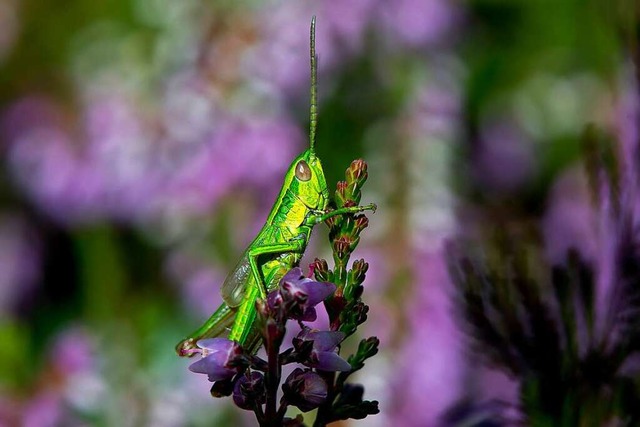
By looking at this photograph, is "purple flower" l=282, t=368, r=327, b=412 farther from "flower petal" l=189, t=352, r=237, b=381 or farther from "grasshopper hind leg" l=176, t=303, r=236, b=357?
"grasshopper hind leg" l=176, t=303, r=236, b=357

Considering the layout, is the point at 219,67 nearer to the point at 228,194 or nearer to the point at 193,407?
the point at 228,194

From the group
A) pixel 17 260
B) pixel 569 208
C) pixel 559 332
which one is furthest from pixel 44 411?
pixel 569 208

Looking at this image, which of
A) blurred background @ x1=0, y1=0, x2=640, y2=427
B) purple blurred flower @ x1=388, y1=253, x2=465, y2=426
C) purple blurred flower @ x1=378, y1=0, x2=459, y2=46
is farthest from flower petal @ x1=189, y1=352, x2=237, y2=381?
purple blurred flower @ x1=378, y1=0, x2=459, y2=46

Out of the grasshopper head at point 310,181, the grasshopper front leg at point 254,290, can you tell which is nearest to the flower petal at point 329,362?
the grasshopper front leg at point 254,290

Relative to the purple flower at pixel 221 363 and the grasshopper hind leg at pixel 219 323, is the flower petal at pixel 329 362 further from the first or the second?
the grasshopper hind leg at pixel 219 323

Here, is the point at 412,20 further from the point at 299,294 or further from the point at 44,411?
the point at 299,294
